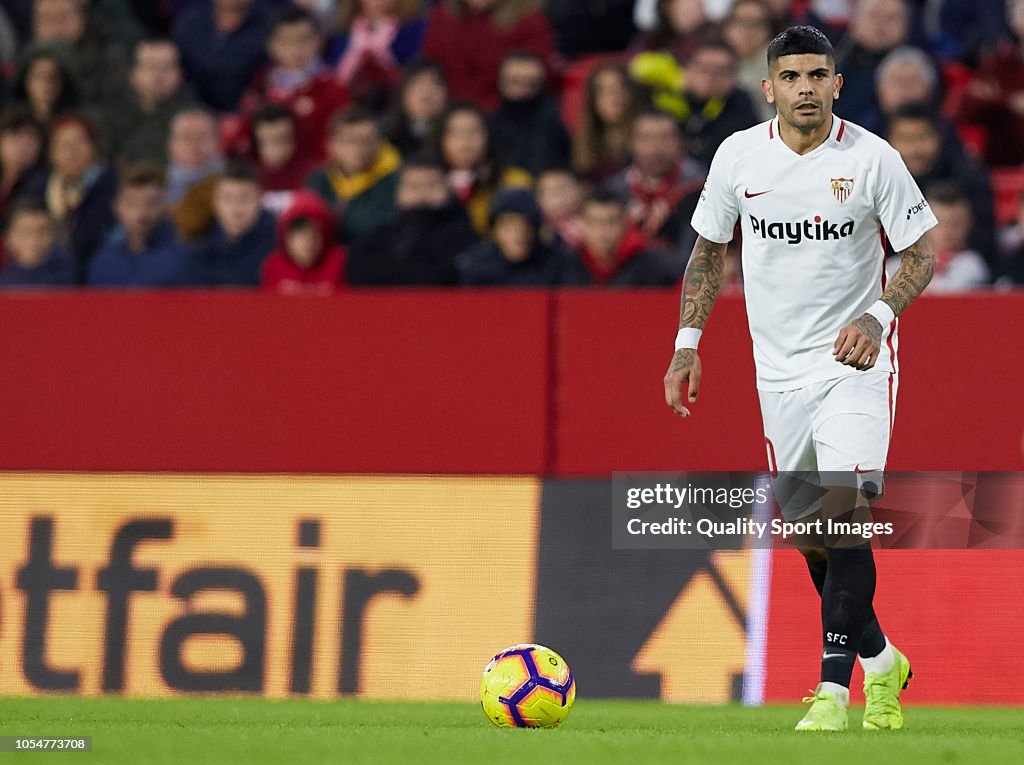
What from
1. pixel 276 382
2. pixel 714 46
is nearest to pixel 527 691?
pixel 276 382

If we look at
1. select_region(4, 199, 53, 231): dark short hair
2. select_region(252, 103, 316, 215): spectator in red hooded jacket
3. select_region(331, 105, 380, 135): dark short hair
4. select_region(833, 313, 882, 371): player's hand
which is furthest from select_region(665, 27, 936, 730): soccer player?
select_region(252, 103, 316, 215): spectator in red hooded jacket

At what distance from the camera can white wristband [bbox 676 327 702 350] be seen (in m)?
7.06

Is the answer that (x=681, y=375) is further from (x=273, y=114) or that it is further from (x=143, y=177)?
(x=273, y=114)

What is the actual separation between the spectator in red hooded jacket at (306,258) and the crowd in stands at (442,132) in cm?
2

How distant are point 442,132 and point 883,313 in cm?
596

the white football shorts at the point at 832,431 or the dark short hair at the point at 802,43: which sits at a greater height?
the dark short hair at the point at 802,43

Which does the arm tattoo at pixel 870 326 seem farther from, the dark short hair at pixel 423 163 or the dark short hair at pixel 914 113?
the dark short hair at pixel 423 163

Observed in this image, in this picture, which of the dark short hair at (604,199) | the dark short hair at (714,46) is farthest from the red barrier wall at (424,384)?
the dark short hair at (714,46)

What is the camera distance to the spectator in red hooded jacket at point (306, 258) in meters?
11.3

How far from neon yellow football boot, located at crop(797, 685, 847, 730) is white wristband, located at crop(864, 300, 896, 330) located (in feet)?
4.31

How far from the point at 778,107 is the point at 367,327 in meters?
3.17

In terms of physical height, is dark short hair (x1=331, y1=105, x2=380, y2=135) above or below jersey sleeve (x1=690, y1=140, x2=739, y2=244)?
above

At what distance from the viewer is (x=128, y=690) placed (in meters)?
8.81

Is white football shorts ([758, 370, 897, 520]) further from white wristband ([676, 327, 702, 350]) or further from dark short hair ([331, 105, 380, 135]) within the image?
dark short hair ([331, 105, 380, 135])
